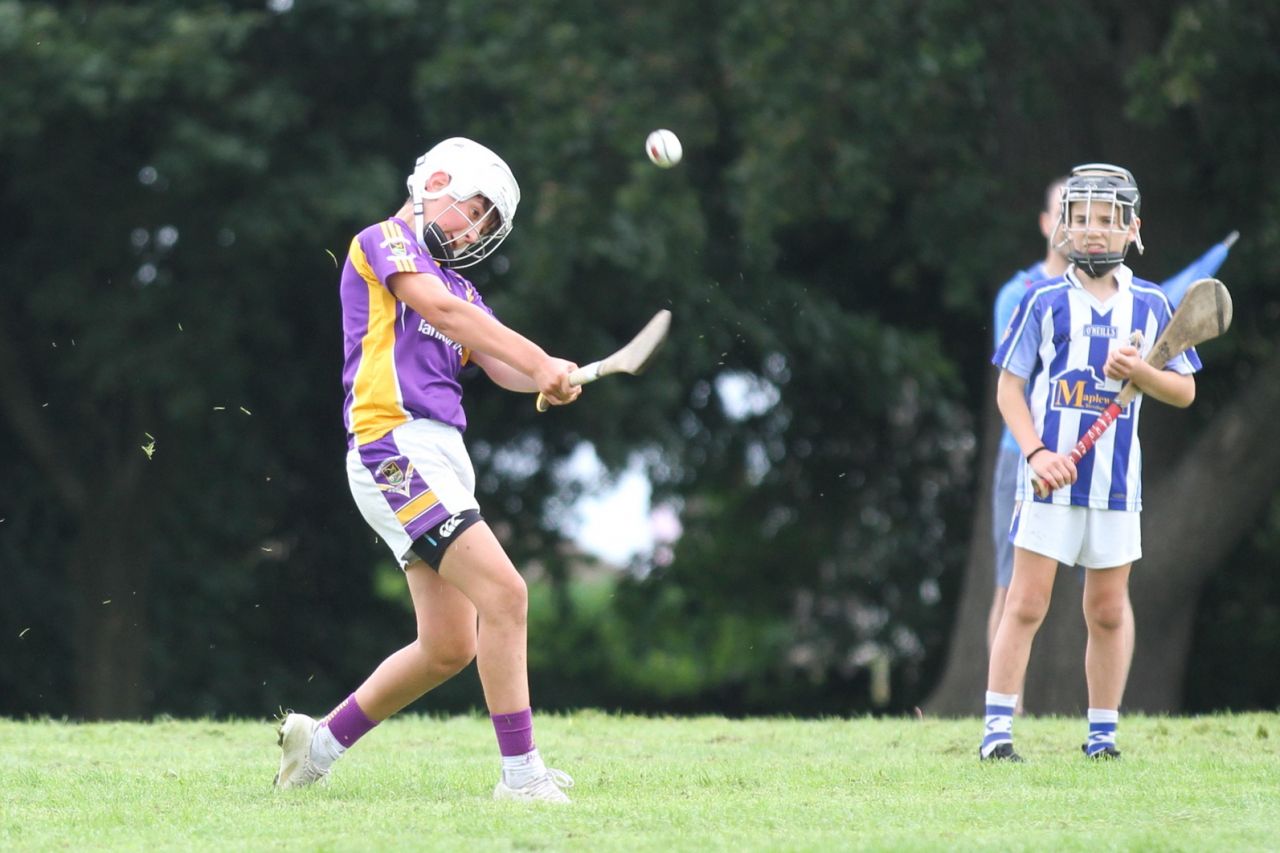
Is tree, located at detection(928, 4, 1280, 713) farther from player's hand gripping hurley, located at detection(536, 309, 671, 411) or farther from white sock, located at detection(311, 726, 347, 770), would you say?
white sock, located at detection(311, 726, 347, 770)

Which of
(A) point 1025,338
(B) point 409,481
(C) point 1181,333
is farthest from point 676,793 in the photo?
(C) point 1181,333

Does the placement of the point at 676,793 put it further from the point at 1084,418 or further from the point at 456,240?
the point at 1084,418

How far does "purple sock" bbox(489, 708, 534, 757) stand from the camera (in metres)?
5.72

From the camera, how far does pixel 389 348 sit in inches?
228

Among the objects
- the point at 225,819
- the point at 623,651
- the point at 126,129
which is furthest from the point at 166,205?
the point at 225,819

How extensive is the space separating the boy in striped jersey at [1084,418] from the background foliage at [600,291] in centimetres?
677

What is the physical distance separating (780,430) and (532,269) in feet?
15.6

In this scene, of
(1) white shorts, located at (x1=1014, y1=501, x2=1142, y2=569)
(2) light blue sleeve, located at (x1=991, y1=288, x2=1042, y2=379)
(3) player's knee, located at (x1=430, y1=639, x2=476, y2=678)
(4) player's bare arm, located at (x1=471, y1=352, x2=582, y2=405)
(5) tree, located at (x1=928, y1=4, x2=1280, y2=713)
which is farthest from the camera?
(5) tree, located at (x1=928, y1=4, x2=1280, y2=713)

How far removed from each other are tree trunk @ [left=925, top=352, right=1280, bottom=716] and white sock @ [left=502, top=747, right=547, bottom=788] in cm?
930

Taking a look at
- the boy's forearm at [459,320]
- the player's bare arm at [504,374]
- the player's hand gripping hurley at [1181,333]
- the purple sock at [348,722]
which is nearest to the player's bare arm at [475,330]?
the boy's forearm at [459,320]

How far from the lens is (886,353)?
57.3 feet

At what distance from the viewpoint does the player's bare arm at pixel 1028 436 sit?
6.59 metres

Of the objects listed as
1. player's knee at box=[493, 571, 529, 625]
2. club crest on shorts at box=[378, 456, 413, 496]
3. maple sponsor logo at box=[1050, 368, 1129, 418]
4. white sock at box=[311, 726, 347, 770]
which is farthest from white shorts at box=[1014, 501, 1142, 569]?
white sock at box=[311, 726, 347, 770]

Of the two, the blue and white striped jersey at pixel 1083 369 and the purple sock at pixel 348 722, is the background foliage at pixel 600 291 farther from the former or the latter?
the purple sock at pixel 348 722
